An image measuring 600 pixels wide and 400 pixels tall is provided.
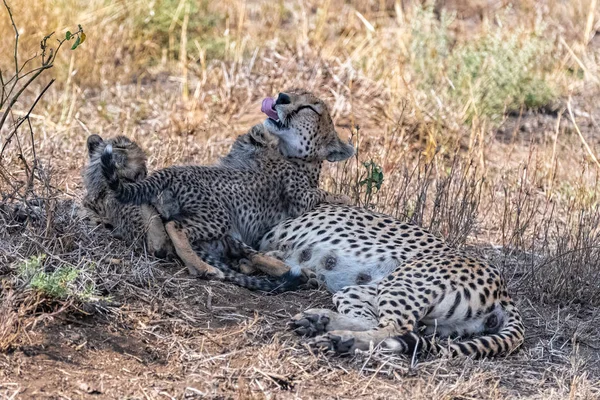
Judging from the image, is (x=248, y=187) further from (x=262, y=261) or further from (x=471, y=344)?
(x=471, y=344)

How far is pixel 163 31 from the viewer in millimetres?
9234

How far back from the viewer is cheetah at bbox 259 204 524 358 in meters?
3.91

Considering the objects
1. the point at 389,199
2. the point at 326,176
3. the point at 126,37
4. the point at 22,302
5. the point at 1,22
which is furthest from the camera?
the point at 126,37

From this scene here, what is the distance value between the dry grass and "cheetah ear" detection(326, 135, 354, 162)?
0.14 m

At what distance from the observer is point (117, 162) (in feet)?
15.1

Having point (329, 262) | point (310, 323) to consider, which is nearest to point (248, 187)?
point (329, 262)

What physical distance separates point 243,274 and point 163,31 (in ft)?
17.2

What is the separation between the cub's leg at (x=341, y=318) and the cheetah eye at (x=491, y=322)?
0.52m

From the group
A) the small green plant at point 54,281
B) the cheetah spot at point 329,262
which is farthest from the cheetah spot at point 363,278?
the small green plant at point 54,281

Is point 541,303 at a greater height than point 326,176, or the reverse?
point 326,176

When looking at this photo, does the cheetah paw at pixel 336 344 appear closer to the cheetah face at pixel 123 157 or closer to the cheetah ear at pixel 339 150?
the cheetah face at pixel 123 157

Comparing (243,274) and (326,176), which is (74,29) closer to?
(326,176)

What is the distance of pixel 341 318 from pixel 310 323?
0.14 m

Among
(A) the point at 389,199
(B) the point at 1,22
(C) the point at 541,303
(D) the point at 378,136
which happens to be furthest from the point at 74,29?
(C) the point at 541,303
